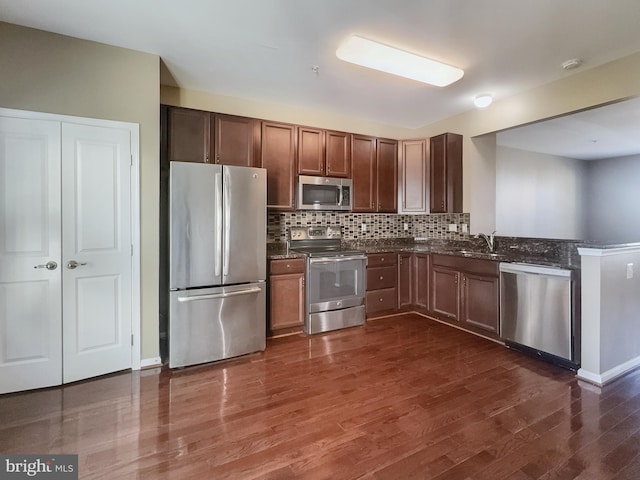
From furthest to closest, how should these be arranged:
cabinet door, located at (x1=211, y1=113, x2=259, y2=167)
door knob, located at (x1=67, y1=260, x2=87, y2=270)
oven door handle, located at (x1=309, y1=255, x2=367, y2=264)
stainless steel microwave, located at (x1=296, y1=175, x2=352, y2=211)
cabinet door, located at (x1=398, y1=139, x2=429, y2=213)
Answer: cabinet door, located at (x1=398, y1=139, x2=429, y2=213), stainless steel microwave, located at (x1=296, y1=175, x2=352, y2=211), oven door handle, located at (x1=309, y1=255, x2=367, y2=264), cabinet door, located at (x1=211, y1=113, x2=259, y2=167), door knob, located at (x1=67, y1=260, x2=87, y2=270)

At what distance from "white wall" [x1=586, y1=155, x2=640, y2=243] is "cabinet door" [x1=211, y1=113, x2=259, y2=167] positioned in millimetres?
6997

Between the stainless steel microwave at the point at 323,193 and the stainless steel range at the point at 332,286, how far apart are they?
0.45 meters

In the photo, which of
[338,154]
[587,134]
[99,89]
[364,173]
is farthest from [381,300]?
[587,134]

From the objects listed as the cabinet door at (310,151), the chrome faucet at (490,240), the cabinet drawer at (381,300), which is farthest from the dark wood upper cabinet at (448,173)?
the cabinet door at (310,151)

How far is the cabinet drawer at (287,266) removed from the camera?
3367mm

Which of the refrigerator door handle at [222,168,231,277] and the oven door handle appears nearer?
the refrigerator door handle at [222,168,231,277]

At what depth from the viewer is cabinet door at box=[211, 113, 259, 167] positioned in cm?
325

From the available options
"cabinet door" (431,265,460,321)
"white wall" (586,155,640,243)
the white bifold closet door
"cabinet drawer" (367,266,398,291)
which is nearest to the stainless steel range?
"cabinet drawer" (367,266,398,291)

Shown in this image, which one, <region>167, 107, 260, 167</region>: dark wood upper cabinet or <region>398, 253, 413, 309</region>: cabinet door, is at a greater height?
<region>167, 107, 260, 167</region>: dark wood upper cabinet

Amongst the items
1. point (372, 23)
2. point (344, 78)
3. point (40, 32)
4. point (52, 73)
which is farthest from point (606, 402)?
point (40, 32)

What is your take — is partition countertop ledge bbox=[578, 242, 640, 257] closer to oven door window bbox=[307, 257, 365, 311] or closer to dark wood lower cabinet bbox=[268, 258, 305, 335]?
oven door window bbox=[307, 257, 365, 311]

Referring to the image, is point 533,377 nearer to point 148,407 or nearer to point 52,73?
point 148,407

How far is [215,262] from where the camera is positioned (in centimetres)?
284

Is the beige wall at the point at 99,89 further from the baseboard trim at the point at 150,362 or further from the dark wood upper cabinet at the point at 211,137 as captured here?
the dark wood upper cabinet at the point at 211,137
